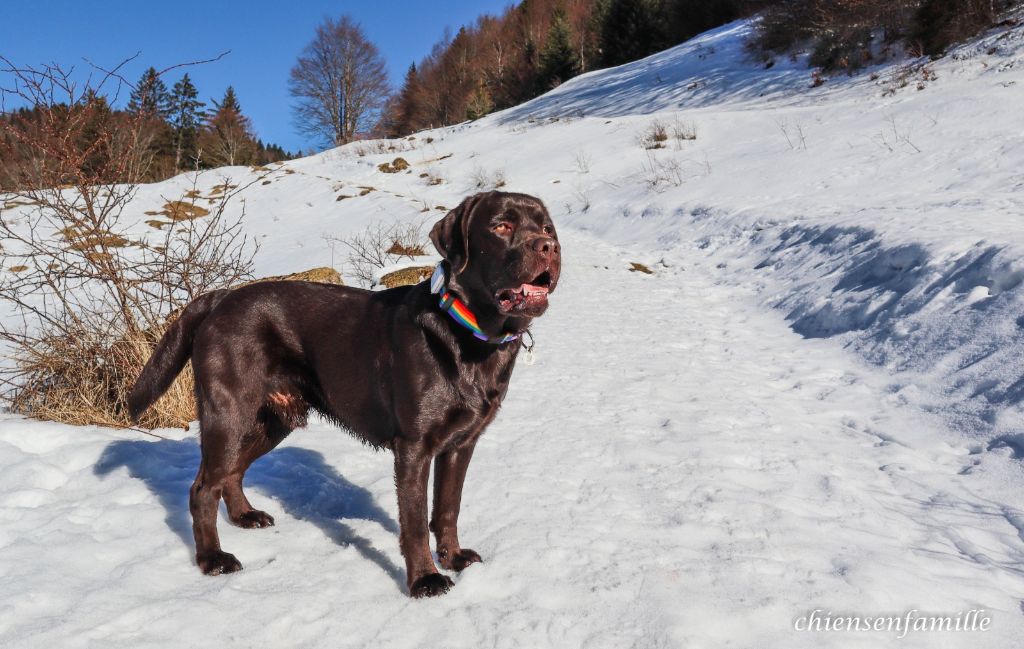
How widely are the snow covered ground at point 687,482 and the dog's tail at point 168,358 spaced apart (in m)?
0.56

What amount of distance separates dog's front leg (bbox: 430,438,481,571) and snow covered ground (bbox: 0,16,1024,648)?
19cm

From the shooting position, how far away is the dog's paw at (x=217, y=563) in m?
2.50

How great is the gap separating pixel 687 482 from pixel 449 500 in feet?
4.26

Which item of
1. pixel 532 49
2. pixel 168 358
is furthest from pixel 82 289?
pixel 532 49

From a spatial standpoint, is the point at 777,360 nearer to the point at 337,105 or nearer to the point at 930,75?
the point at 930,75

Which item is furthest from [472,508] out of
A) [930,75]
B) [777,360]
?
[930,75]

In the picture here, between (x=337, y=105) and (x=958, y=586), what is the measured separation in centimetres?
4643

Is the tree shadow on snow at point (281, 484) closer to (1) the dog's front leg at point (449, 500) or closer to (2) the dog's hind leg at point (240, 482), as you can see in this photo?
(2) the dog's hind leg at point (240, 482)

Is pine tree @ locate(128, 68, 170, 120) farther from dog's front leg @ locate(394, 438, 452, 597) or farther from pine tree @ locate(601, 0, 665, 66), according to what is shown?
pine tree @ locate(601, 0, 665, 66)

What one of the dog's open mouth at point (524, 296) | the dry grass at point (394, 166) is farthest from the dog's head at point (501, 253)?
the dry grass at point (394, 166)

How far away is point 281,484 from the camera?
3395 millimetres

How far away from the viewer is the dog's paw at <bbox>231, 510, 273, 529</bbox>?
2.92 meters

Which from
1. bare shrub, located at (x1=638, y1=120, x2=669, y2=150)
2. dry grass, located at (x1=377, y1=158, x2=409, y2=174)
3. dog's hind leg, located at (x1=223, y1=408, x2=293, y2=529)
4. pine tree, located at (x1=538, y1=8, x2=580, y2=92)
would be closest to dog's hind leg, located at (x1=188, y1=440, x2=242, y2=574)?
dog's hind leg, located at (x1=223, y1=408, x2=293, y2=529)

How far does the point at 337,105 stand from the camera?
43.2 m
